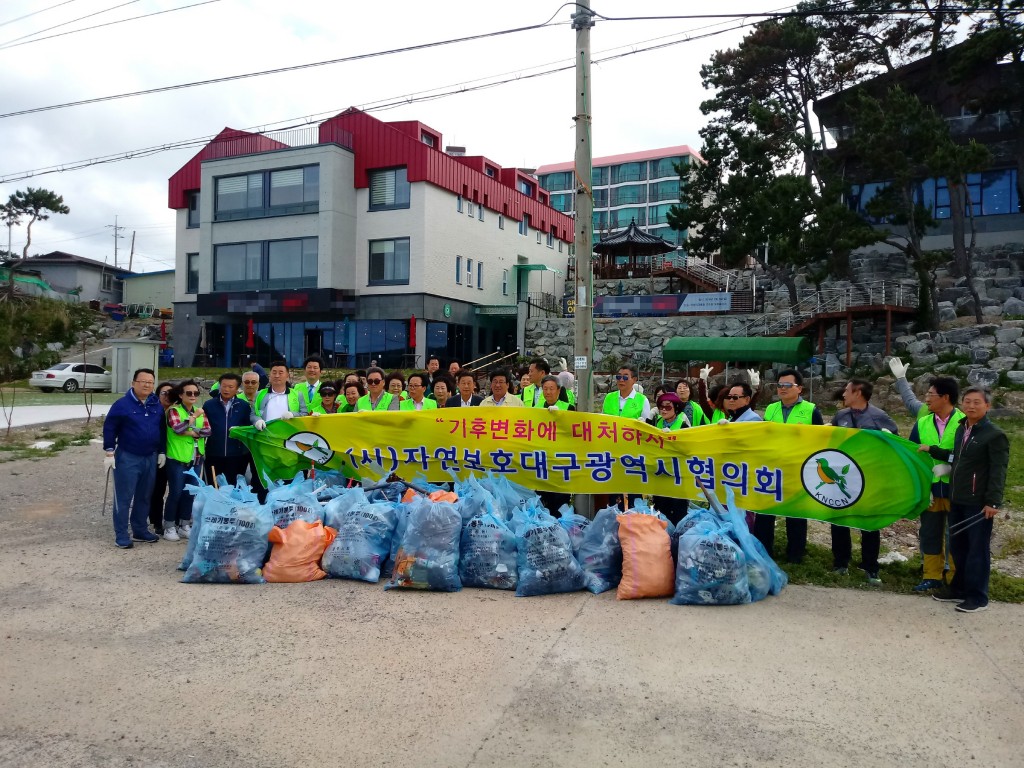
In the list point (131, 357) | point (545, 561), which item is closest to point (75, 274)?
point (131, 357)

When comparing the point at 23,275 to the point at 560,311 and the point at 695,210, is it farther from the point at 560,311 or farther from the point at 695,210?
the point at 695,210

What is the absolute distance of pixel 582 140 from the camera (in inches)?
282

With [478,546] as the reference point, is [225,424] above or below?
above

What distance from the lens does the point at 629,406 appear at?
750cm

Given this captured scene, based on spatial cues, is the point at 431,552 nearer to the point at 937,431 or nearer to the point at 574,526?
the point at 574,526

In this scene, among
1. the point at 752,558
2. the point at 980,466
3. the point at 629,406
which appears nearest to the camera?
the point at 980,466

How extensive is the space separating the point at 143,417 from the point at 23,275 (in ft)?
169

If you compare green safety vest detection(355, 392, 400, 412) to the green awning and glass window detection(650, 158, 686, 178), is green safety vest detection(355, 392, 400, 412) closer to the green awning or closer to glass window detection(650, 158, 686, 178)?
the green awning

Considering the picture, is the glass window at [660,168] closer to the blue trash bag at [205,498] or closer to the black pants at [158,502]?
the black pants at [158,502]

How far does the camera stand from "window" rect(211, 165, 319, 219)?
3142 centimetres

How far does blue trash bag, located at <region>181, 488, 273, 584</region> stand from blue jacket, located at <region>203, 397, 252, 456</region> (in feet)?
6.05

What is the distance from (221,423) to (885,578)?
6281 millimetres

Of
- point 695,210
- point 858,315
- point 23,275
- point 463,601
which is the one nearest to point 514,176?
point 695,210

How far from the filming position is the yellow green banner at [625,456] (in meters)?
5.84
